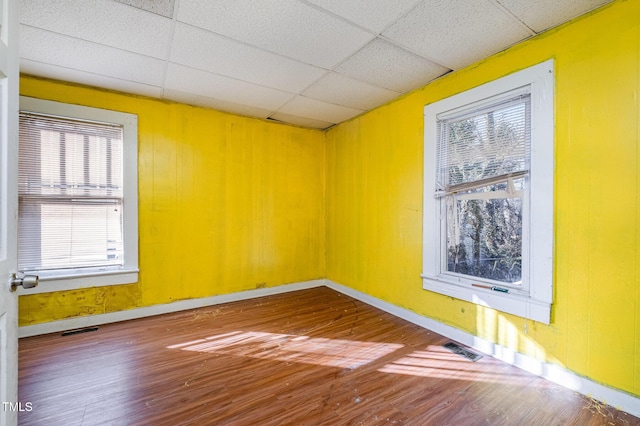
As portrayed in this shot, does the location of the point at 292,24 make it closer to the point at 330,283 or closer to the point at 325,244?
A: the point at 325,244

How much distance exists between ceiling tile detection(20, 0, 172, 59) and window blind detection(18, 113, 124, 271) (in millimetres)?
1214

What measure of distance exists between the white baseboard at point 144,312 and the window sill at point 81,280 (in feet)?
1.09

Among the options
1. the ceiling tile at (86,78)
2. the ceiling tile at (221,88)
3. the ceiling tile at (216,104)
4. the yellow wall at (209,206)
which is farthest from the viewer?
the ceiling tile at (216,104)

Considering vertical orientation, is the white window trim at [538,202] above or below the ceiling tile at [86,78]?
below

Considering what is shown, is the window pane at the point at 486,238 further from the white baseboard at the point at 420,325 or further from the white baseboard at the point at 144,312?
the white baseboard at the point at 144,312

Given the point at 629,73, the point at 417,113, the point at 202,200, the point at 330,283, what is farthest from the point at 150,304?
the point at 629,73

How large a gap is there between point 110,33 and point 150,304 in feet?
8.95

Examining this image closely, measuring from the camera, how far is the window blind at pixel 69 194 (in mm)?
2738

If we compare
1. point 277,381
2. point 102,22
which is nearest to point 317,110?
point 102,22

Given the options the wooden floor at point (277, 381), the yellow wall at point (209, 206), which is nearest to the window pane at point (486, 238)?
the wooden floor at point (277, 381)

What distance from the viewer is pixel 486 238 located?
99.5 inches

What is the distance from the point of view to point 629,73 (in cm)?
173

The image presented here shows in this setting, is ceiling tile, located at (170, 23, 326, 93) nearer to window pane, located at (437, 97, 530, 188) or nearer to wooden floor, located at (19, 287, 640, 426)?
window pane, located at (437, 97, 530, 188)

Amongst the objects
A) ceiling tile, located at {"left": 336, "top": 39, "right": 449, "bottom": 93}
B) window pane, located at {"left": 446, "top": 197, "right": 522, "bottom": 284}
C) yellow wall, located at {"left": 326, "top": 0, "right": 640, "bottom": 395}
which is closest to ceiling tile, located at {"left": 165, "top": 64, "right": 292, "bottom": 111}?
ceiling tile, located at {"left": 336, "top": 39, "right": 449, "bottom": 93}
